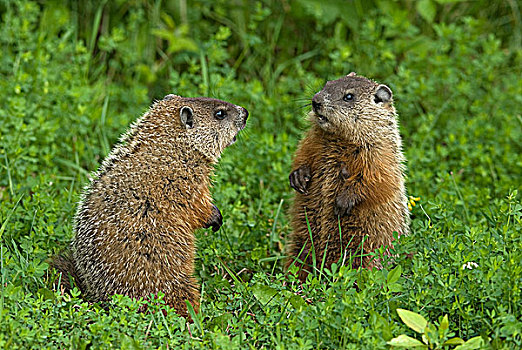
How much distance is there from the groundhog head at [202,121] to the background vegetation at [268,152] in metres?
0.60

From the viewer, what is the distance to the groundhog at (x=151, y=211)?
14.4 ft

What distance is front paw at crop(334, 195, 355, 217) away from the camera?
5.00 metres

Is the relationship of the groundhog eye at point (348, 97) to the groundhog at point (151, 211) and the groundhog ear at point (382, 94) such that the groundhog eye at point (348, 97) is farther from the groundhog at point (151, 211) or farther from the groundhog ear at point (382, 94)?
the groundhog at point (151, 211)

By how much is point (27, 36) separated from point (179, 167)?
11.5ft

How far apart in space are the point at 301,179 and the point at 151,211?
51.6 inches

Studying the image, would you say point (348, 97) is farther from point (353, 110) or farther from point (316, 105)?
point (316, 105)

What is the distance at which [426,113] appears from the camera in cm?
787

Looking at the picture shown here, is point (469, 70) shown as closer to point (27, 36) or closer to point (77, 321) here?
point (27, 36)

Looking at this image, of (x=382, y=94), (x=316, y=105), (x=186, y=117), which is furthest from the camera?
(x=382, y=94)

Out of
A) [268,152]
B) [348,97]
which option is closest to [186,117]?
[348,97]

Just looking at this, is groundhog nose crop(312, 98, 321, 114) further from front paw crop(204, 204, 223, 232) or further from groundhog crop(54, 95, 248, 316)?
front paw crop(204, 204, 223, 232)

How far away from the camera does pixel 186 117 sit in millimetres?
4844

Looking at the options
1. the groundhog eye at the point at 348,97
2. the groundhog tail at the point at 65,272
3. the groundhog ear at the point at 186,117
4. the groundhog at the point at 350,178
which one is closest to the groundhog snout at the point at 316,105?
the groundhog at the point at 350,178

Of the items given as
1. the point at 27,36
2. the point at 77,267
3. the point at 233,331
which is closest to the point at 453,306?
the point at 233,331
